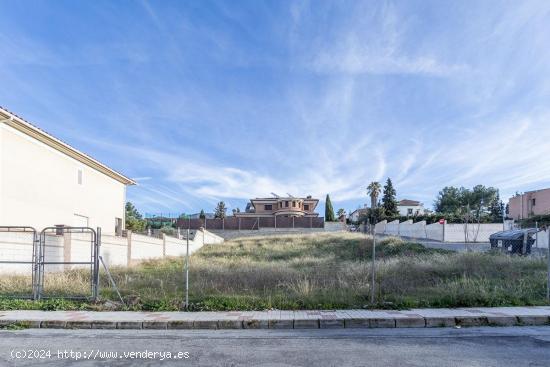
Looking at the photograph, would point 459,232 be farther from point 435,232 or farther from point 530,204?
point 530,204

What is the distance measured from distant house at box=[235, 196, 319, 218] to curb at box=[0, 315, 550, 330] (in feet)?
225

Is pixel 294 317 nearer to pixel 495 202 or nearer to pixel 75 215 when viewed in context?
pixel 75 215

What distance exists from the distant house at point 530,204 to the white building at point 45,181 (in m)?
61.0

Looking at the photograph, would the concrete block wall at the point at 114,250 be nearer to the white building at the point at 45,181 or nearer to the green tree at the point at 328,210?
the white building at the point at 45,181

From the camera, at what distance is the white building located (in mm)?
17672

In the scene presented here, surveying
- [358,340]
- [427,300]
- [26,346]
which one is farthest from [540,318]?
[26,346]

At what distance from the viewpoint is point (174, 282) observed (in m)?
13.6

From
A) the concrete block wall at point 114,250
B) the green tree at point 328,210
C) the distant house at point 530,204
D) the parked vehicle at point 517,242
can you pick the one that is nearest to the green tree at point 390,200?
the green tree at point 328,210

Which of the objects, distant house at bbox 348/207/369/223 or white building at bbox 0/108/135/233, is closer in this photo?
white building at bbox 0/108/135/233

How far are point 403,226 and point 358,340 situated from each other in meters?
45.7

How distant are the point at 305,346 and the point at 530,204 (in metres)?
Result: 78.2

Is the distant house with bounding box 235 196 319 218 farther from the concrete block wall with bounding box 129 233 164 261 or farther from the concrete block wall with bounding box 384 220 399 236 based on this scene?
the concrete block wall with bounding box 129 233 164 261

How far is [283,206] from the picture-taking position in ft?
265

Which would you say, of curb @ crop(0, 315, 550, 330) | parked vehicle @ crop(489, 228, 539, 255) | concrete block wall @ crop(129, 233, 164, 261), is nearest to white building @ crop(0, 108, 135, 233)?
concrete block wall @ crop(129, 233, 164, 261)
